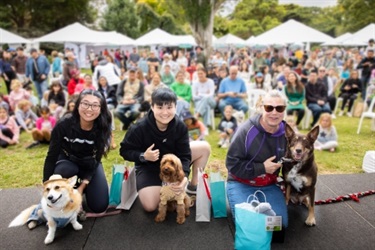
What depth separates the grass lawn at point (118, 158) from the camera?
4340 mm

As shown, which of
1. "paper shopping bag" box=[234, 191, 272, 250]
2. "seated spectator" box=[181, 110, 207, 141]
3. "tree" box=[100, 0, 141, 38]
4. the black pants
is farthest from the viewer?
"tree" box=[100, 0, 141, 38]

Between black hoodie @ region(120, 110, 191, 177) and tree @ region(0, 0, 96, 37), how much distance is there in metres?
29.6

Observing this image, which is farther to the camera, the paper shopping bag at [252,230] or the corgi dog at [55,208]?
the corgi dog at [55,208]

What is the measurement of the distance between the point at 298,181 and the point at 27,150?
500cm

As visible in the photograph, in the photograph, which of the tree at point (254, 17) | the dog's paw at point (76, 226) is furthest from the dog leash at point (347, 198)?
the tree at point (254, 17)

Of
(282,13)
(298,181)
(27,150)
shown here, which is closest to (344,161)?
(298,181)

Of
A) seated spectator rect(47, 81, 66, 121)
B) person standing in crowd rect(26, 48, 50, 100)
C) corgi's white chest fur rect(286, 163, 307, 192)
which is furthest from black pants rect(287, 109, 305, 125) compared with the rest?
person standing in crowd rect(26, 48, 50, 100)

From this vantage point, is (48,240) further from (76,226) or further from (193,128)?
(193,128)

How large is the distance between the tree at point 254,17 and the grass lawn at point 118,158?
3890 cm

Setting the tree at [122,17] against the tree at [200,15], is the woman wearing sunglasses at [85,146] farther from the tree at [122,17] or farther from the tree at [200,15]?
the tree at [122,17]

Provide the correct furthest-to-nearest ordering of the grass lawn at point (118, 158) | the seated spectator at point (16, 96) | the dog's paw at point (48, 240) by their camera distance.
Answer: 1. the seated spectator at point (16, 96)
2. the grass lawn at point (118, 158)
3. the dog's paw at point (48, 240)

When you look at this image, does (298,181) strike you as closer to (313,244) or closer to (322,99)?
(313,244)

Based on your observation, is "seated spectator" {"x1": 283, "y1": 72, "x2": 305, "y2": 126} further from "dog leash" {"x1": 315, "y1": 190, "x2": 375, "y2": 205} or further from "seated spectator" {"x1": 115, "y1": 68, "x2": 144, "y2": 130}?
"dog leash" {"x1": 315, "y1": 190, "x2": 375, "y2": 205}

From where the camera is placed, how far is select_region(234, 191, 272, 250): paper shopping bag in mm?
2316
